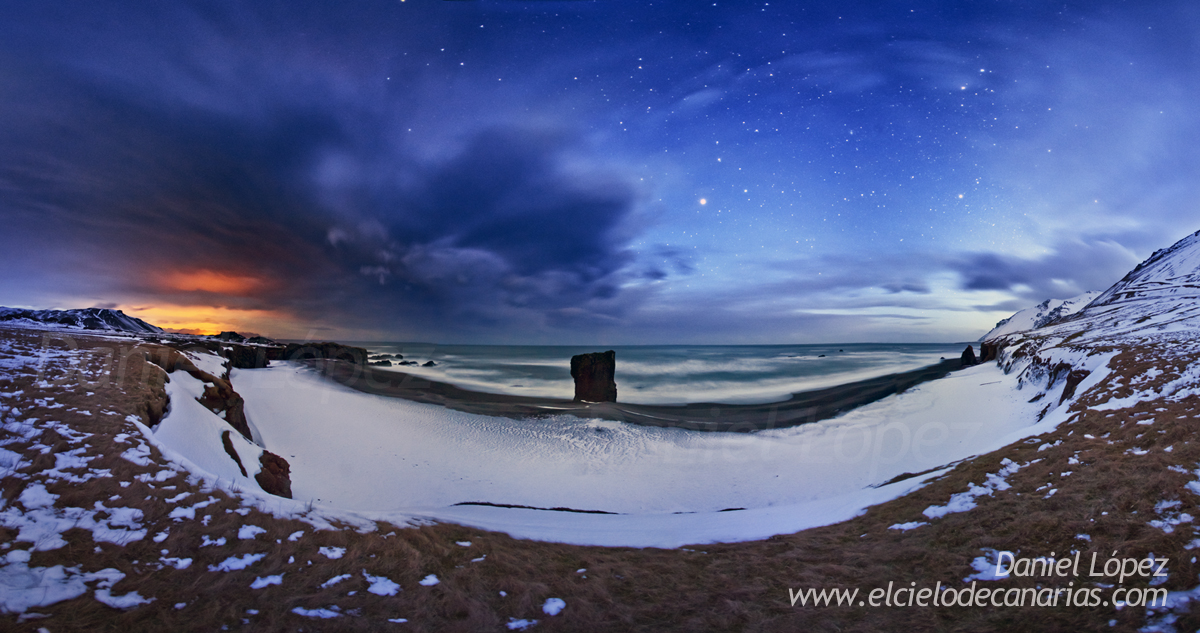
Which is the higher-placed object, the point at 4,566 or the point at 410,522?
the point at 4,566

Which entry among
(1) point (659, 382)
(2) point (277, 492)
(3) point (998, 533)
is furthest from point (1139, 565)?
(1) point (659, 382)

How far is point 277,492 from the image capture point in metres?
10.9

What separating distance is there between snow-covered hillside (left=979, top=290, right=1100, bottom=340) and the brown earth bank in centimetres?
9543

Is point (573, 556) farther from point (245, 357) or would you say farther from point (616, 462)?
point (245, 357)

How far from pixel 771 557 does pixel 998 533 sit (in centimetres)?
307

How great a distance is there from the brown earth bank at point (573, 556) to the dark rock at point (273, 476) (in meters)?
3.41

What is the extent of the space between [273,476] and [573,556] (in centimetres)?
960

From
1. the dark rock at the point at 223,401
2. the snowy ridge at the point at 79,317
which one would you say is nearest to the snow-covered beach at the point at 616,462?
the dark rock at the point at 223,401

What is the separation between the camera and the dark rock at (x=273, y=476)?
34.8 feet

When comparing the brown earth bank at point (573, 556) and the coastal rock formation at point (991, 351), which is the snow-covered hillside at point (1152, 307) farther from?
the brown earth bank at point (573, 556)

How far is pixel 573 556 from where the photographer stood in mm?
6508

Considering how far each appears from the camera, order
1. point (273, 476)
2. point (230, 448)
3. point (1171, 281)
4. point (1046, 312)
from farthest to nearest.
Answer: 1. point (1046, 312)
2. point (1171, 281)
3. point (273, 476)
4. point (230, 448)

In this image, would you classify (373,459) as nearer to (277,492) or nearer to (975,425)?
(277,492)

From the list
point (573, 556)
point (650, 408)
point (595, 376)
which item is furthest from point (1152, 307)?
point (573, 556)
